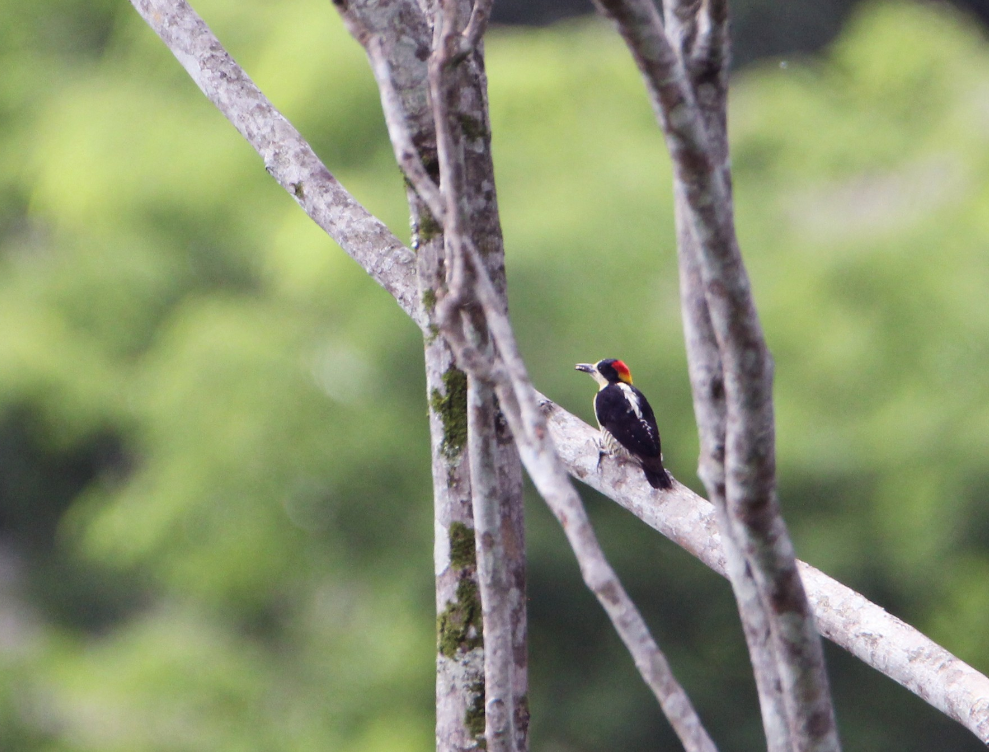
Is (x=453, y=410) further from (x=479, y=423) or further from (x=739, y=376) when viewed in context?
(x=739, y=376)

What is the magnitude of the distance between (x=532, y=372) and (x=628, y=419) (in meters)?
2.54

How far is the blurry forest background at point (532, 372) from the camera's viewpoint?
21.0 feet

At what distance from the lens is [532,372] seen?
629 cm

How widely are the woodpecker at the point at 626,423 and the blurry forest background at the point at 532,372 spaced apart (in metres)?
1.83

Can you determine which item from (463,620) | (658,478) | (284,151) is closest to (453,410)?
(463,620)

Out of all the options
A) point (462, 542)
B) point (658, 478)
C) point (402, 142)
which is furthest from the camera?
point (658, 478)

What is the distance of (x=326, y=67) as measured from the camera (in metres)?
7.59

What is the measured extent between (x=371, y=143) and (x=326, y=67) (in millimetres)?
613

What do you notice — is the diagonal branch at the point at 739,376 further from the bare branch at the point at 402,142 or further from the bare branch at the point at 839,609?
the bare branch at the point at 839,609

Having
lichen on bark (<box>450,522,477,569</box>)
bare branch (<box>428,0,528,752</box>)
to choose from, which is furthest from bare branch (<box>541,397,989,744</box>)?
bare branch (<box>428,0,528,752</box>)

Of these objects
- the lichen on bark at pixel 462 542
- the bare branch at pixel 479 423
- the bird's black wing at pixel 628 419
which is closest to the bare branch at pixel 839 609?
the bird's black wing at pixel 628 419

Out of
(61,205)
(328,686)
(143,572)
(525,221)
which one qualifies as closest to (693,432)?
(525,221)

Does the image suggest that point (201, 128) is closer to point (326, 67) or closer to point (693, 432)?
point (326, 67)

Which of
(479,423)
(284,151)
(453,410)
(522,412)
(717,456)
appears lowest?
(717,456)
